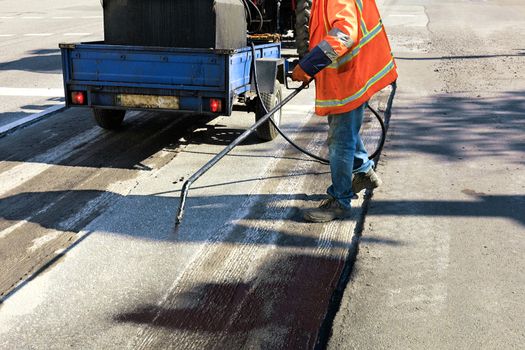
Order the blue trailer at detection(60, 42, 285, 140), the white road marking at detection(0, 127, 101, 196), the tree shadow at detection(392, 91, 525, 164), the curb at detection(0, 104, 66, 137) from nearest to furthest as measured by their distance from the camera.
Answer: the white road marking at detection(0, 127, 101, 196)
the blue trailer at detection(60, 42, 285, 140)
the tree shadow at detection(392, 91, 525, 164)
the curb at detection(0, 104, 66, 137)

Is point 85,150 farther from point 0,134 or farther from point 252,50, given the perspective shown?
point 252,50

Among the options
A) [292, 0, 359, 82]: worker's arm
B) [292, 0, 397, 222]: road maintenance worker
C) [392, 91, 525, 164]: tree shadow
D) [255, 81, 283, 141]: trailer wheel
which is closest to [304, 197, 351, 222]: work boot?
[292, 0, 397, 222]: road maintenance worker

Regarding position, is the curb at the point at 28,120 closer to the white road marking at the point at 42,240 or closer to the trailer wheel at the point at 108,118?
the trailer wheel at the point at 108,118

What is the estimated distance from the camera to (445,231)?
4555 mm

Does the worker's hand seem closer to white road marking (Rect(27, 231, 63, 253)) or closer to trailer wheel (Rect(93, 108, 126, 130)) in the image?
white road marking (Rect(27, 231, 63, 253))

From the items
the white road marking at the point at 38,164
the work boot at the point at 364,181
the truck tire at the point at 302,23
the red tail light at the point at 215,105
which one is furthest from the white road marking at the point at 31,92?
the work boot at the point at 364,181

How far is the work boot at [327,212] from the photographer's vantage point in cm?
474

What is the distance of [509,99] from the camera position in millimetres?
8938

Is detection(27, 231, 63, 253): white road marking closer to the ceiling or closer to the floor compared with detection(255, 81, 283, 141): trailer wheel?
closer to the floor

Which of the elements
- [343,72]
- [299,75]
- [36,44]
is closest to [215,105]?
[299,75]

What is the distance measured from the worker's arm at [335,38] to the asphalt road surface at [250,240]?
119 cm

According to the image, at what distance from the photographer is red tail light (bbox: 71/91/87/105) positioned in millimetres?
6270

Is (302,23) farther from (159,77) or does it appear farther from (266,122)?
(159,77)

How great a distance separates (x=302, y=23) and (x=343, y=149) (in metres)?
6.39
